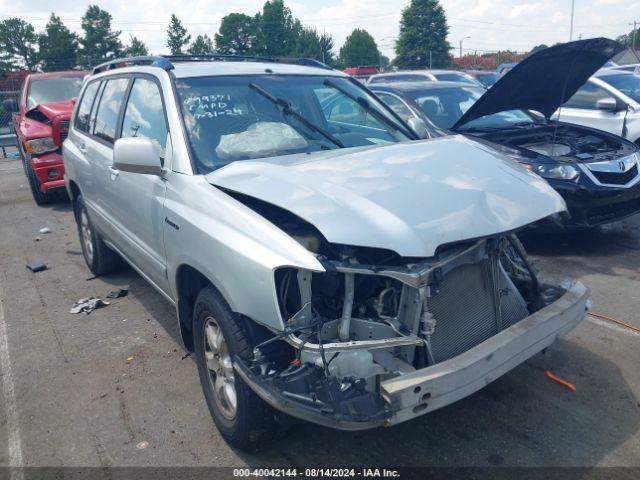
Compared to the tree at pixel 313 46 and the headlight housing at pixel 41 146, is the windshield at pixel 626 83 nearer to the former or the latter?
the headlight housing at pixel 41 146

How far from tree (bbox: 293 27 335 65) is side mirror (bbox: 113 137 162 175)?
253ft

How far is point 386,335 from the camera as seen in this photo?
8.36ft

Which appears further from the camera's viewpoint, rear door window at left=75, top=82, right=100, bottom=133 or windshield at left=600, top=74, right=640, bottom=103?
windshield at left=600, top=74, right=640, bottom=103

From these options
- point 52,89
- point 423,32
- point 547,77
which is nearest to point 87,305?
point 547,77

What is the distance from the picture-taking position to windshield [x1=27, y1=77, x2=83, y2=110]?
34.5 feet

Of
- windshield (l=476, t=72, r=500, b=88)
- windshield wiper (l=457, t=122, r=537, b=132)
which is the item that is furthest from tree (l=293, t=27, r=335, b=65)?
windshield wiper (l=457, t=122, r=537, b=132)

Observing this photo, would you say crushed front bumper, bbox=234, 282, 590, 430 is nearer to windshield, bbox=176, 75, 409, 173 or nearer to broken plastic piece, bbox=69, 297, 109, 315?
windshield, bbox=176, 75, 409, 173

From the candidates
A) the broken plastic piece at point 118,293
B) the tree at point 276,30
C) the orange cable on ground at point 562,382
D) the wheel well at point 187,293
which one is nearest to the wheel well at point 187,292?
the wheel well at point 187,293

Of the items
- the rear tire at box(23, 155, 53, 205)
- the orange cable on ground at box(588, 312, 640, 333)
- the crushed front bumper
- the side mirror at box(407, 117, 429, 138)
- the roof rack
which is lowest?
the orange cable on ground at box(588, 312, 640, 333)

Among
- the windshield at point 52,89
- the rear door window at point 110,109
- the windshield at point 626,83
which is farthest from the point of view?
the windshield at point 52,89

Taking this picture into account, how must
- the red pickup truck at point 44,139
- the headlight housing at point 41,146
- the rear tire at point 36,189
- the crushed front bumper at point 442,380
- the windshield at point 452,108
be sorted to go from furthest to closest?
the rear tire at point 36,189
the headlight housing at point 41,146
the red pickup truck at point 44,139
the windshield at point 452,108
the crushed front bumper at point 442,380

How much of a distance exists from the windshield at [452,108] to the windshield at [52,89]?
22.7ft

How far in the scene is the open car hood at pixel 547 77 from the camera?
17.0 ft

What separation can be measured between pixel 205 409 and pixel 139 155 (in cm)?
161
